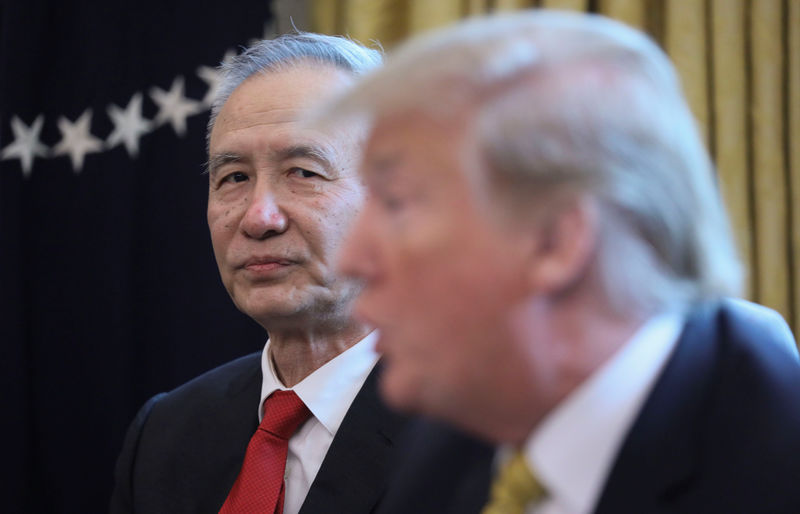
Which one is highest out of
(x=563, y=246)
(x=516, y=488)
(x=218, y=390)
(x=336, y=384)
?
(x=563, y=246)

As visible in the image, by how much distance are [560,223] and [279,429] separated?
0.79 meters

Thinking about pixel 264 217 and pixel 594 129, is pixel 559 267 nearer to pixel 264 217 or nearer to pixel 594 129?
pixel 594 129

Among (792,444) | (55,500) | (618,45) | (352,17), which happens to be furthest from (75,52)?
(792,444)

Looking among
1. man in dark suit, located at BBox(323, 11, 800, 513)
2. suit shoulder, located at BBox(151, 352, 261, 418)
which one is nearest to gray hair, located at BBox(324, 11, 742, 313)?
man in dark suit, located at BBox(323, 11, 800, 513)

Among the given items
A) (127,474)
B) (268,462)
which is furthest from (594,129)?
(127,474)

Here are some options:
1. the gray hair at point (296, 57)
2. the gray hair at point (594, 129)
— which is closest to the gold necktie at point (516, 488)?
the gray hair at point (594, 129)

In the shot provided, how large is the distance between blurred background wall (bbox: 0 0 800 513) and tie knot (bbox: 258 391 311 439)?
2.63 feet

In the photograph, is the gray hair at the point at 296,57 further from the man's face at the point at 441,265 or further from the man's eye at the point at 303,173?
the man's face at the point at 441,265

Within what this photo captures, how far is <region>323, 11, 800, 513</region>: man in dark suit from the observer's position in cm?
62

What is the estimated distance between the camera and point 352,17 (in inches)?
80.9

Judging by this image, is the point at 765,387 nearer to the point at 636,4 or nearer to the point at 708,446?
the point at 708,446

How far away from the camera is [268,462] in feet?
4.12

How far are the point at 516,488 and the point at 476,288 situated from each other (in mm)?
184

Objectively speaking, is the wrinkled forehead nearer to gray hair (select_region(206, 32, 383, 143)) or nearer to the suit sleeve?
gray hair (select_region(206, 32, 383, 143))
